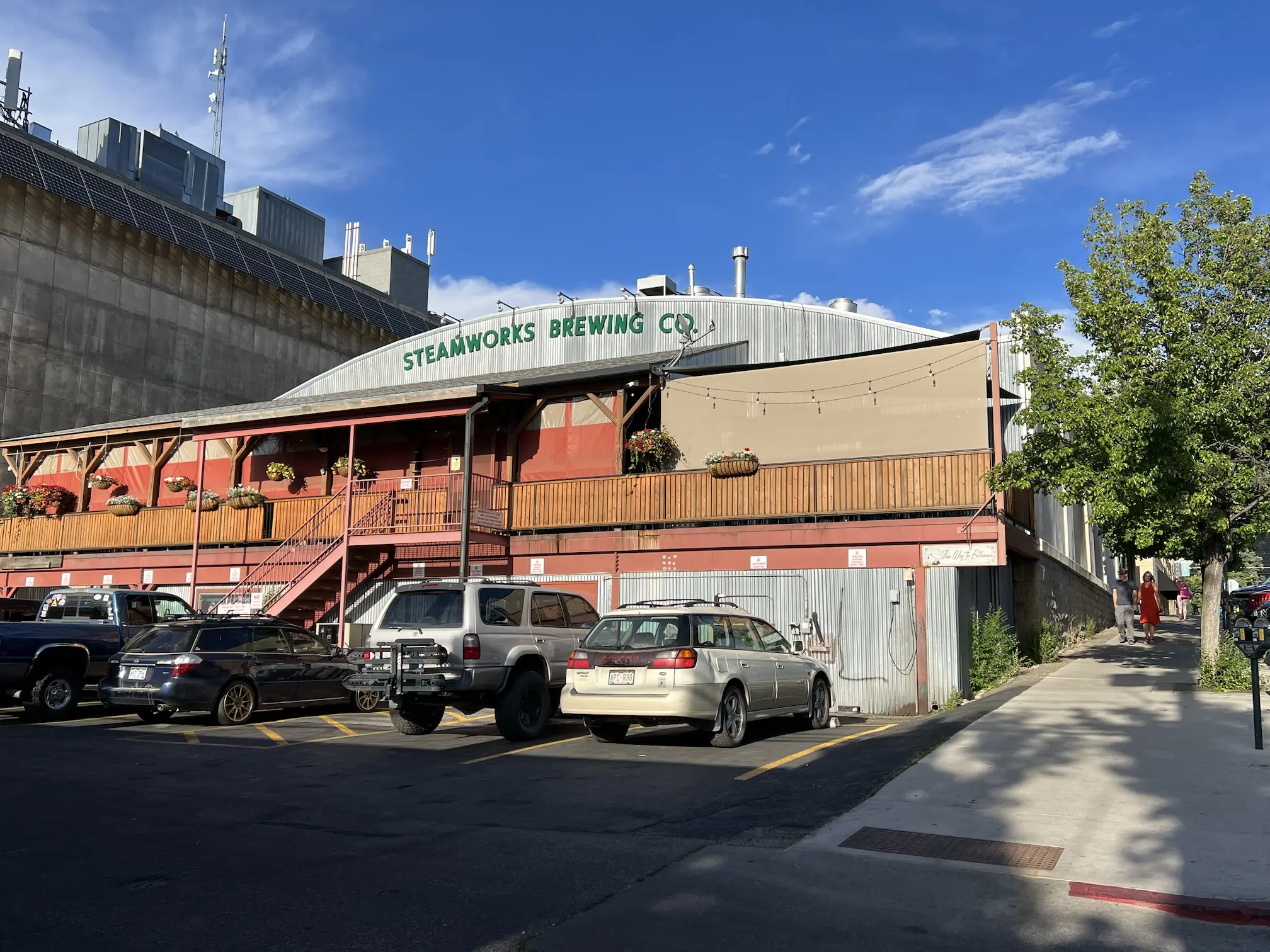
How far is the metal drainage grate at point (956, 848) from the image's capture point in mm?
6621

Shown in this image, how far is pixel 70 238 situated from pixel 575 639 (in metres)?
30.5

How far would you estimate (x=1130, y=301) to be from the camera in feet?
47.8

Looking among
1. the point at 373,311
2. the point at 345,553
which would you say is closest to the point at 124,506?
the point at 345,553

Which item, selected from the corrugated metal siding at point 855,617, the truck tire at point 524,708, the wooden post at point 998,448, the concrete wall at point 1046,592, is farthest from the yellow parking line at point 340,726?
the concrete wall at point 1046,592

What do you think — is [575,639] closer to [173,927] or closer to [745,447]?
[745,447]

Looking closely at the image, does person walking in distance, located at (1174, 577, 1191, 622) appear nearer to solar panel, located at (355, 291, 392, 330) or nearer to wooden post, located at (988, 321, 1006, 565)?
wooden post, located at (988, 321, 1006, 565)

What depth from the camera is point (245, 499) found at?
24875mm

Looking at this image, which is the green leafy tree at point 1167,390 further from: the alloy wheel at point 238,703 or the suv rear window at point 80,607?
the suv rear window at point 80,607

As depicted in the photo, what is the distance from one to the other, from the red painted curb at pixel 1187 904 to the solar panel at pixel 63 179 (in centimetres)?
3846

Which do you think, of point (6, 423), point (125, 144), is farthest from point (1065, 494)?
point (125, 144)

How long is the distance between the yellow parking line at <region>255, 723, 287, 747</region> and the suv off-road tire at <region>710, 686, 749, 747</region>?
18.0 ft

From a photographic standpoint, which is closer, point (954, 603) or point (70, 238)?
point (954, 603)

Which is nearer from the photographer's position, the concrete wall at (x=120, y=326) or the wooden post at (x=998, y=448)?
the wooden post at (x=998, y=448)

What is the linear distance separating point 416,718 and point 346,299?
35.4 metres
